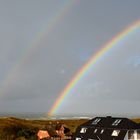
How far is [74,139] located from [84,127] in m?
3.33

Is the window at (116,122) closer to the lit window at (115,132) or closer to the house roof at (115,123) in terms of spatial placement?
the house roof at (115,123)

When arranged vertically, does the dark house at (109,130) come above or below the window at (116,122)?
below

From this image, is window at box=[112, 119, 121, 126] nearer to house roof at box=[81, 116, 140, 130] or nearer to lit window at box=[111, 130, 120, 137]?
house roof at box=[81, 116, 140, 130]

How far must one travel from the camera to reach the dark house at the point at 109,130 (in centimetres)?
6750

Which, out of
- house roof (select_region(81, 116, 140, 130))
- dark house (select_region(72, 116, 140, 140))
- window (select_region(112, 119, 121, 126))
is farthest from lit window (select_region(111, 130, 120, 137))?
window (select_region(112, 119, 121, 126))

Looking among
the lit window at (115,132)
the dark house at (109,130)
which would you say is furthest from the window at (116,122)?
the lit window at (115,132)

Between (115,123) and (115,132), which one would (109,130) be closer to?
(115,132)

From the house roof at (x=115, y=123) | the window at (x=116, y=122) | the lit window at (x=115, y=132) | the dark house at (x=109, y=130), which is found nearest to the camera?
the dark house at (x=109, y=130)

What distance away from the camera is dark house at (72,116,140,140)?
67.5 m

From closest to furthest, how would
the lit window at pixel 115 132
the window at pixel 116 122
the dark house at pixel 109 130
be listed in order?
the dark house at pixel 109 130 < the lit window at pixel 115 132 < the window at pixel 116 122

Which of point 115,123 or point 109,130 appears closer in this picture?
point 109,130

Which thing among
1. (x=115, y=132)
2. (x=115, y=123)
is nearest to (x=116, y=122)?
(x=115, y=123)

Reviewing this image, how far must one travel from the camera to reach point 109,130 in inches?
2766

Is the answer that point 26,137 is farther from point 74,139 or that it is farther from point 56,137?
point 74,139
